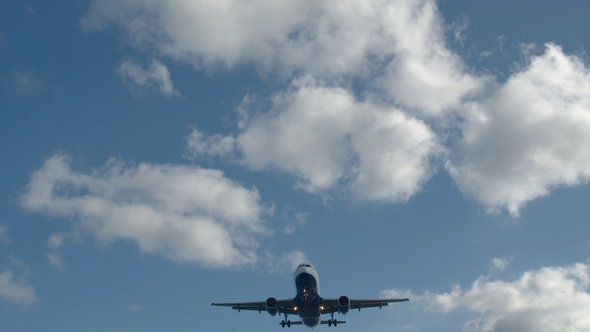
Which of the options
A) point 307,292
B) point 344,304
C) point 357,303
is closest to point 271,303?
point 307,292

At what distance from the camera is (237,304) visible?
2464 inches

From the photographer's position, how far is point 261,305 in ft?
206

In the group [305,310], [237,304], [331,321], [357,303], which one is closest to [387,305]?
[357,303]

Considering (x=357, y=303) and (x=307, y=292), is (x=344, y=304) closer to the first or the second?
(x=307, y=292)

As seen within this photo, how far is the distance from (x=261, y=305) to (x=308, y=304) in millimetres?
11990

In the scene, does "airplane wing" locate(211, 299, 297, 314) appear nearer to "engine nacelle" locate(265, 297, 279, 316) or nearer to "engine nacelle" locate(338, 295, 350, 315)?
"engine nacelle" locate(265, 297, 279, 316)

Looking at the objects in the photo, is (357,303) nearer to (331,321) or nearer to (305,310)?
(331,321)

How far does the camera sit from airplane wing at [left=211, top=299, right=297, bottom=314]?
A: 57.9 metres

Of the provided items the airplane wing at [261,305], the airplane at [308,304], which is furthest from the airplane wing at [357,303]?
the airplane wing at [261,305]

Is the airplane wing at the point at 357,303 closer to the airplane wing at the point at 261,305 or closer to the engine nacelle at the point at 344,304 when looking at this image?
the engine nacelle at the point at 344,304

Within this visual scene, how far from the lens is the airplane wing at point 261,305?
2280 inches

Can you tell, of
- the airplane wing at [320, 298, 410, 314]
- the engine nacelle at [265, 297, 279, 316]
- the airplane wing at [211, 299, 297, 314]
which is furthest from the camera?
the airplane wing at [320, 298, 410, 314]

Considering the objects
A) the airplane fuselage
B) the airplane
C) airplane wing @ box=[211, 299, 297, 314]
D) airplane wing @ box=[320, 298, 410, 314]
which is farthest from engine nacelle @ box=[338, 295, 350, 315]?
airplane wing @ box=[211, 299, 297, 314]

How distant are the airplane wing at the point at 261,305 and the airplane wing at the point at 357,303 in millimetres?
4452
